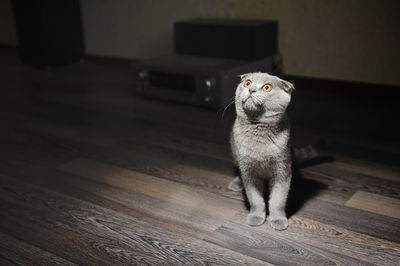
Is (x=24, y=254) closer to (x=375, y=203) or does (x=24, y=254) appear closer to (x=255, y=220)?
(x=255, y=220)

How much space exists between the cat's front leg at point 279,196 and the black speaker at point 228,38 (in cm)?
153

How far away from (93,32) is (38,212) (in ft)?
8.78

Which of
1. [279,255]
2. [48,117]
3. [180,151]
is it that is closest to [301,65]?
[180,151]

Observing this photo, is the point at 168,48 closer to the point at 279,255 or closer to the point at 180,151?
the point at 180,151

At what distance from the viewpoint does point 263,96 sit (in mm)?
1399

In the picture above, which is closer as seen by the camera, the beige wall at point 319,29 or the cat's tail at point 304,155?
the cat's tail at point 304,155

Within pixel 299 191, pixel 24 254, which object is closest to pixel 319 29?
pixel 299 191

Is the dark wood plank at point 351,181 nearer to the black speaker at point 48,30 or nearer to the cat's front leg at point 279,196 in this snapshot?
the cat's front leg at point 279,196

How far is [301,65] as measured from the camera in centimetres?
318

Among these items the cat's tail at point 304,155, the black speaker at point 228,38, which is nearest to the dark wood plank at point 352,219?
the cat's tail at point 304,155

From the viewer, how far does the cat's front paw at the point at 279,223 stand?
153 centimetres

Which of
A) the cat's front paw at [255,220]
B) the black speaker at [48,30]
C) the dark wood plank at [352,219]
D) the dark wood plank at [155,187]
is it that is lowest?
the dark wood plank at [155,187]

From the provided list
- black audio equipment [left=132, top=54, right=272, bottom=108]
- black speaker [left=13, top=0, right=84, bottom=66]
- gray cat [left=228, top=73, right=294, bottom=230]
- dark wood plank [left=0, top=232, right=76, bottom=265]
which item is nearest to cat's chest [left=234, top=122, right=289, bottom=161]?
gray cat [left=228, top=73, right=294, bottom=230]

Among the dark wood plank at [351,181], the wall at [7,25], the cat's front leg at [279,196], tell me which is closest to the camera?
the cat's front leg at [279,196]
